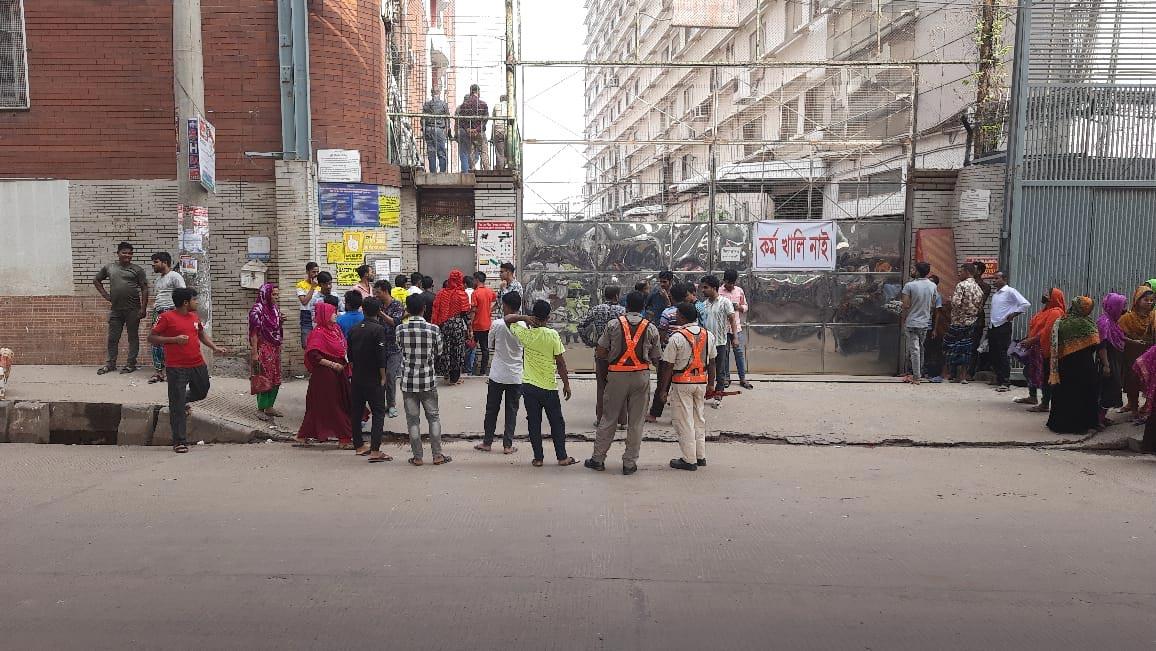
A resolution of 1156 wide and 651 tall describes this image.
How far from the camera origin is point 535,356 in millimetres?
7410

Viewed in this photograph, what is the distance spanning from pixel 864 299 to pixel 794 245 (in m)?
1.46

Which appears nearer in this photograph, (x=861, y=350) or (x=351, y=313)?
(x=351, y=313)

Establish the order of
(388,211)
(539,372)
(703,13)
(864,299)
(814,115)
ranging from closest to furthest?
1. (539,372)
2. (388,211)
3. (864,299)
4. (703,13)
5. (814,115)

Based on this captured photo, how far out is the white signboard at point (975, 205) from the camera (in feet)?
38.5

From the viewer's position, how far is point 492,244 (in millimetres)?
12398

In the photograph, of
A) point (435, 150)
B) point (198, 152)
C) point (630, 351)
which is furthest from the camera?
point (435, 150)

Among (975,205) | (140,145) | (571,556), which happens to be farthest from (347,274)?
(975,205)

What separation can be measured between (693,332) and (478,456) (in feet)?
8.16

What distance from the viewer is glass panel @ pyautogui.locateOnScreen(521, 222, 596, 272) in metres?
12.6

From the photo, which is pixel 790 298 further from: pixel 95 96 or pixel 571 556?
pixel 95 96

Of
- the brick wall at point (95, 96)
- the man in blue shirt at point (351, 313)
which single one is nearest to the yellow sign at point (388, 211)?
the brick wall at point (95, 96)

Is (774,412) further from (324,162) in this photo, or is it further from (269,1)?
(269,1)

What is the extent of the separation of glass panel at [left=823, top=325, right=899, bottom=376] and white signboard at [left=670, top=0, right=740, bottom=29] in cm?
685

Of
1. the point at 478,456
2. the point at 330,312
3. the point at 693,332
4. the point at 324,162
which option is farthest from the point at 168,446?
the point at 693,332
